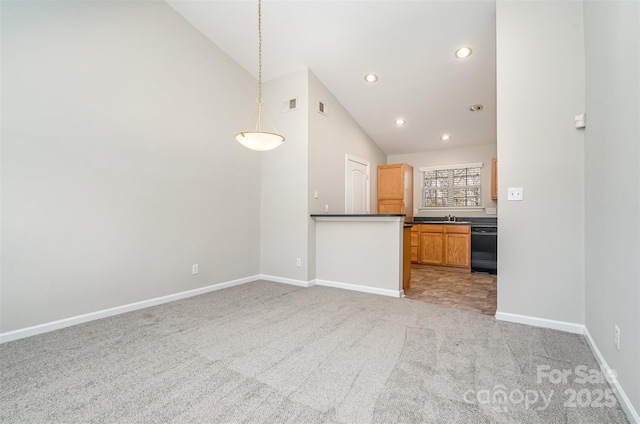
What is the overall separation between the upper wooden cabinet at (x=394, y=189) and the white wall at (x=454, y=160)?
0.40 m

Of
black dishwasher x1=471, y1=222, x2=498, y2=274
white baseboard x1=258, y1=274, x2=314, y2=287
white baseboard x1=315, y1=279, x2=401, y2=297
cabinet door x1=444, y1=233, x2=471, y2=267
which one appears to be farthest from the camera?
cabinet door x1=444, y1=233, x2=471, y2=267

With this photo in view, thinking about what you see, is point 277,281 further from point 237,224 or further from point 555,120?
point 555,120

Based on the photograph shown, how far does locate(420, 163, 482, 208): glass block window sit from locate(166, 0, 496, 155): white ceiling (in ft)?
4.37

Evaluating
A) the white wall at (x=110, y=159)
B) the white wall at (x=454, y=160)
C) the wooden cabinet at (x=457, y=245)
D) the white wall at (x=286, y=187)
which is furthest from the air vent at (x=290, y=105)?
the wooden cabinet at (x=457, y=245)

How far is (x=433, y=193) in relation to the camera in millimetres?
6516

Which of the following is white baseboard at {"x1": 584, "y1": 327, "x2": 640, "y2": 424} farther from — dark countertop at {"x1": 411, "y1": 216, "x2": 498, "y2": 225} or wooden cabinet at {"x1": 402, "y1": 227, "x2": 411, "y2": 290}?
dark countertop at {"x1": 411, "y1": 216, "x2": 498, "y2": 225}

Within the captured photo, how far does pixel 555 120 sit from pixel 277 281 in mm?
3762

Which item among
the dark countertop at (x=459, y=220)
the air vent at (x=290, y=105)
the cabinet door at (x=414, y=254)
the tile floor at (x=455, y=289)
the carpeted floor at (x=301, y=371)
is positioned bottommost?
the tile floor at (x=455, y=289)

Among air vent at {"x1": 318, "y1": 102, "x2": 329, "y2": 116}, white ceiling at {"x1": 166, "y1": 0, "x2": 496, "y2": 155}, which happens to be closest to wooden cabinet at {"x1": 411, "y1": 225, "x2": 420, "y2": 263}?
white ceiling at {"x1": 166, "y1": 0, "x2": 496, "y2": 155}

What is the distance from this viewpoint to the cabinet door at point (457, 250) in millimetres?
5312

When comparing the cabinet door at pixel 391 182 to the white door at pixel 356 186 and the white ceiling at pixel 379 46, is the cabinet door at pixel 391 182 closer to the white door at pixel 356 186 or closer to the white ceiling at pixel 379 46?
the white door at pixel 356 186

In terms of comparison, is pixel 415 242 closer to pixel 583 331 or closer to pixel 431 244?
pixel 431 244

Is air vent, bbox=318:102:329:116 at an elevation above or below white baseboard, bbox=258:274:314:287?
above

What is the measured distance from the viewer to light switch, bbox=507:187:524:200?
258 centimetres
